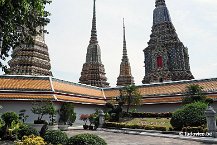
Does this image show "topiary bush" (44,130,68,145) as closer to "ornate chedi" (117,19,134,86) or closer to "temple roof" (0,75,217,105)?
"temple roof" (0,75,217,105)

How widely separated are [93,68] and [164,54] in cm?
1518

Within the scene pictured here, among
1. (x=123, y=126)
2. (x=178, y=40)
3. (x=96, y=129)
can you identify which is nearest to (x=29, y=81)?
(x=96, y=129)

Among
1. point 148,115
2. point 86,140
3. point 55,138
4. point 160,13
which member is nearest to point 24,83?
point 148,115

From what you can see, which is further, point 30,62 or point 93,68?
point 93,68

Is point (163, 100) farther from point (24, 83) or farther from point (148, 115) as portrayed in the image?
point (24, 83)

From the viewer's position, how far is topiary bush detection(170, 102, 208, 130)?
1925 centimetres

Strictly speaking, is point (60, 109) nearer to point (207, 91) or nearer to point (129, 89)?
point (129, 89)

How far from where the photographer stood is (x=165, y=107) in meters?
33.6

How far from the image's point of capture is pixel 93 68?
54562 millimetres

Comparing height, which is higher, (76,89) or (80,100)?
(76,89)

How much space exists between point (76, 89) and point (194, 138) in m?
21.5

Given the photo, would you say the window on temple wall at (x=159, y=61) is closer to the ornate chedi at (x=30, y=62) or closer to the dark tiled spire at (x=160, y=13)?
the dark tiled spire at (x=160, y=13)

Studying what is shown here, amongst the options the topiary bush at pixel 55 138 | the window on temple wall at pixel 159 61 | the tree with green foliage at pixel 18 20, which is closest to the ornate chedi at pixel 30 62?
the window on temple wall at pixel 159 61

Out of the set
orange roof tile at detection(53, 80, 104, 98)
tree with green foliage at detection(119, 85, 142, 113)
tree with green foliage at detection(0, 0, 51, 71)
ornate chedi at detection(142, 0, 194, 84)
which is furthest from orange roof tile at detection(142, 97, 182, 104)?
tree with green foliage at detection(0, 0, 51, 71)
